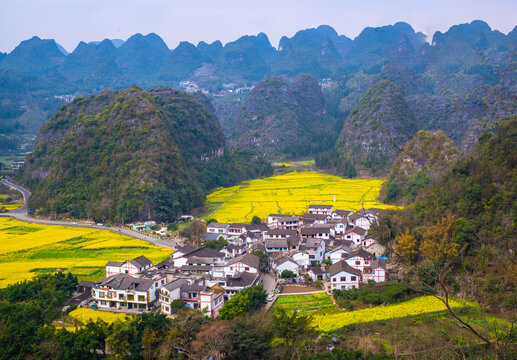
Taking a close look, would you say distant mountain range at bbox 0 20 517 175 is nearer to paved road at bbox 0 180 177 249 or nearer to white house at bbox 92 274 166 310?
paved road at bbox 0 180 177 249

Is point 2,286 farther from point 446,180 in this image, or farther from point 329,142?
point 329,142

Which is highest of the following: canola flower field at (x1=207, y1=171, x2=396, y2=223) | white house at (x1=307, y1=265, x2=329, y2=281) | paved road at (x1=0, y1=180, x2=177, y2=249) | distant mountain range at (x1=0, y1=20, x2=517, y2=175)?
distant mountain range at (x1=0, y1=20, x2=517, y2=175)

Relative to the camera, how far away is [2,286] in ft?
90.4

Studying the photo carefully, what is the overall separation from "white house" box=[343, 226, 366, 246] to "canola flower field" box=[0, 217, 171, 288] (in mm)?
15867

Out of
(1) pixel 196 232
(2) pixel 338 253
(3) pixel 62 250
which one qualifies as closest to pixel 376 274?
(2) pixel 338 253

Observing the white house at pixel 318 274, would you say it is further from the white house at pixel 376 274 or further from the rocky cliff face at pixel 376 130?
the rocky cliff face at pixel 376 130

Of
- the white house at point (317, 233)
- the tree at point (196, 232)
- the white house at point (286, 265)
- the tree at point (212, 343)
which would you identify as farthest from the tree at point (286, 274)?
the tree at point (212, 343)

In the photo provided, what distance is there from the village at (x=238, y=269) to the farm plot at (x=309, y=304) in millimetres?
1126

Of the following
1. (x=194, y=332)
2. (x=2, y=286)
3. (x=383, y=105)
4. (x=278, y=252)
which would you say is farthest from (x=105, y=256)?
(x=383, y=105)

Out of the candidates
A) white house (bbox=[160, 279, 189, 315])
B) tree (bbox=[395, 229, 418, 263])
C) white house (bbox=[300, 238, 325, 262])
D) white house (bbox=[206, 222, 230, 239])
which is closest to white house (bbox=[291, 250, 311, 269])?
white house (bbox=[300, 238, 325, 262])

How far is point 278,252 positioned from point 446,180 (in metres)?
14.5

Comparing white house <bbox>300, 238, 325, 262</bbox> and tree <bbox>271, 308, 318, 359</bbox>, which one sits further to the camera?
white house <bbox>300, 238, 325, 262</bbox>

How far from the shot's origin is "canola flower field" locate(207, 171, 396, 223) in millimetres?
49969

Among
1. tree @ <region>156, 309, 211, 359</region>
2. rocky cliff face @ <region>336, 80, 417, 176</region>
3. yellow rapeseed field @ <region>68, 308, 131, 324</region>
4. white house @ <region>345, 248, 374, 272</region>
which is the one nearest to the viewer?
tree @ <region>156, 309, 211, 359</region>
